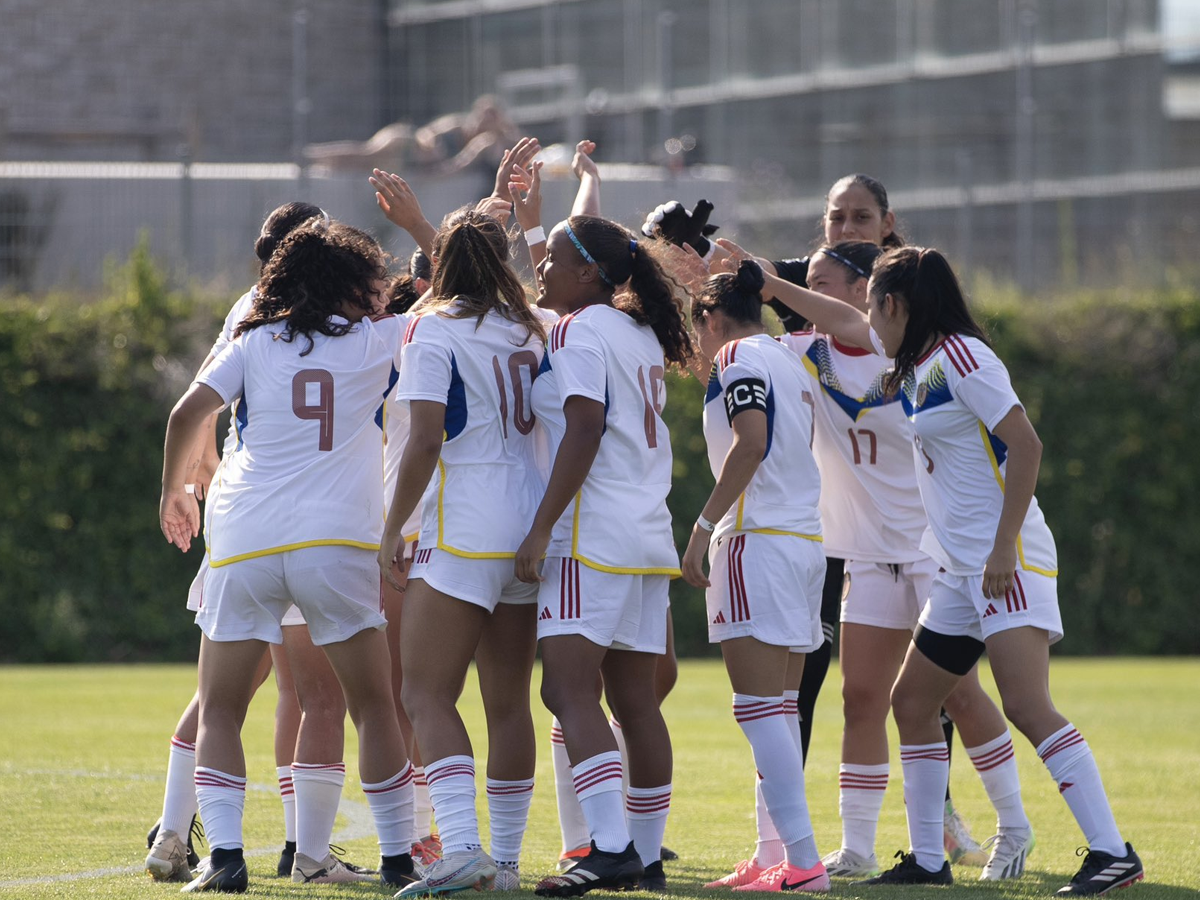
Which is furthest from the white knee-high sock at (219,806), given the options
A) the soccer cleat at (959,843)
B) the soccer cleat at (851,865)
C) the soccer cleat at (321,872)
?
the soccer cleat at (959,843)

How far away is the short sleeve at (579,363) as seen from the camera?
5.02 metres

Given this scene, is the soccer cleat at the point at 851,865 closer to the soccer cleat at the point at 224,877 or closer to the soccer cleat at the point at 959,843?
the soccer cleat at the point at 959,843

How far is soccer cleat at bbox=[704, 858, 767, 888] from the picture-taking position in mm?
5383

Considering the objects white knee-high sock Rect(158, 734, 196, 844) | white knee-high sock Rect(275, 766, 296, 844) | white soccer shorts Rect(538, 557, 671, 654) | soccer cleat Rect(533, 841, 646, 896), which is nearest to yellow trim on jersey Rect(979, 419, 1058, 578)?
white soccer shorts Rect(538, 557, 671, 654)

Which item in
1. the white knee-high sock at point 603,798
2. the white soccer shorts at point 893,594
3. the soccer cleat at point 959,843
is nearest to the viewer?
the white knee-high sock at point 603,798

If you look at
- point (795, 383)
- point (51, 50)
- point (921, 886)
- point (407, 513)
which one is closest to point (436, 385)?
point (407, 513)

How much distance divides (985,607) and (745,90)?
21418 mm

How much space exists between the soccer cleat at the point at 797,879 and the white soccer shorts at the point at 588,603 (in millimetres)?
898

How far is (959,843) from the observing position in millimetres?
6395

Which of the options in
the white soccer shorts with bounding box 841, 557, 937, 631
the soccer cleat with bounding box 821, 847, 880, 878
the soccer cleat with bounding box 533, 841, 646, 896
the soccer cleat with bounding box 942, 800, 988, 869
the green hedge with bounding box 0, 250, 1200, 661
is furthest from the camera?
the green hedge with bounding box 0, 250, 1200, 661

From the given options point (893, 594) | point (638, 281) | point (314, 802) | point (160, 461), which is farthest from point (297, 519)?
point (160, 461)

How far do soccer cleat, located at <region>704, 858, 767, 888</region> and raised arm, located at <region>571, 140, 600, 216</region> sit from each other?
2.40 metres

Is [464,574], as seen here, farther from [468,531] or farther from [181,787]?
[181,787]

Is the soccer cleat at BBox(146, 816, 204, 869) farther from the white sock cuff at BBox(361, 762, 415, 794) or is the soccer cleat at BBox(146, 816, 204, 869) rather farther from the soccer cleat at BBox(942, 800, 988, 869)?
the soccer cleat at BBox(942, 800, 988, 869)
